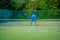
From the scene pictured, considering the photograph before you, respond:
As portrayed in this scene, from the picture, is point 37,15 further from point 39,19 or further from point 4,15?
point 4,15

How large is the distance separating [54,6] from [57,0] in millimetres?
99

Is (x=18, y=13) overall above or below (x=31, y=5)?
below

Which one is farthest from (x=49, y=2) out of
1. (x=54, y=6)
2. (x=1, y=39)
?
(x=1, y=39)

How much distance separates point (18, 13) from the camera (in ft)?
22.6

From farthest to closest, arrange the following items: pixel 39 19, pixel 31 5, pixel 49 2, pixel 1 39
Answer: pixel 39 19
pixel 1 39
pixel 31 5
pixel 49 2

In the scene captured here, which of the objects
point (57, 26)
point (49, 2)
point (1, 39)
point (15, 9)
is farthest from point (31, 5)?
point (15, 9)

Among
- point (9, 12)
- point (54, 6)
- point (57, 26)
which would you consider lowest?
point (57, 26)

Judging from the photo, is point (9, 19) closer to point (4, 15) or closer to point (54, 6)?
point (4, 15)

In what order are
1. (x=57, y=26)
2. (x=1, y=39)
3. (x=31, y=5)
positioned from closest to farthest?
(x=31, y=5)
(x=1, y=39)
(x=57, y=26)

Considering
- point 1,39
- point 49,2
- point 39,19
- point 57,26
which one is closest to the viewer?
point 49,2

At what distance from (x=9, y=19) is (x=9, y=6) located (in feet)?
1.83

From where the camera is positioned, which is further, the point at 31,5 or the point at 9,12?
the point at 9,12

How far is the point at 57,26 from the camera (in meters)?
6.16

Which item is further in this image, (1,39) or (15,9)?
(15,9)
